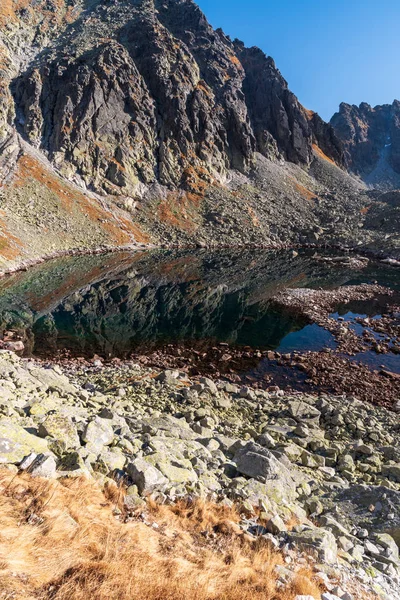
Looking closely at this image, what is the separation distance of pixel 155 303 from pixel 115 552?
3100 cm

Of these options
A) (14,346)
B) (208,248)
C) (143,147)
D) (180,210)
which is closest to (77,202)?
(180,210)

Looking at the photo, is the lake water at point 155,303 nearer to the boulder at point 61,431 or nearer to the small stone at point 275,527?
the boulder at point 61,431

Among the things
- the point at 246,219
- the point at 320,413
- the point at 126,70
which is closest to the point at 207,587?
the point at 320,413

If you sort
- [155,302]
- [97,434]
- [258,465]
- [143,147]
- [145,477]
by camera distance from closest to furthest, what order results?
[145,477]
[97,434]
[258,465]
[155,302]
[143,147]

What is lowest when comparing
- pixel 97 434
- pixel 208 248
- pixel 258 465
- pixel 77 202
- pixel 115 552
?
pixel 77 202

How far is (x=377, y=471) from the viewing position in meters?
11.4

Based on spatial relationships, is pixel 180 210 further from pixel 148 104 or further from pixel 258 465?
pixel 258 465

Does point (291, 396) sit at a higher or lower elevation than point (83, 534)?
higher

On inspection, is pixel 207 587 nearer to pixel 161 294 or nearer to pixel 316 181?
pixel 161 294

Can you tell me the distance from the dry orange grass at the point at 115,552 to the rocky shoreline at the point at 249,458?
44cm

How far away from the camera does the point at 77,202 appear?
243ft

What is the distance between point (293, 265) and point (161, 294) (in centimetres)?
3098

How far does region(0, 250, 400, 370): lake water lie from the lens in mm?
26328

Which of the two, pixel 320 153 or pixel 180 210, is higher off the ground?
pixel 320 153
